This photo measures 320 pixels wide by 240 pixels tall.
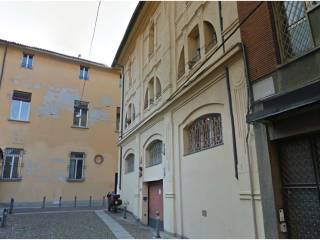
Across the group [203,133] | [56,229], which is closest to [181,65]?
[203,133]

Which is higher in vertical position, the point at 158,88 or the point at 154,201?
the point at 158,88

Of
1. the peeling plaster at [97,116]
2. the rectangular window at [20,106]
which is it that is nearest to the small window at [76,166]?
the peeling plaster at [97,116]

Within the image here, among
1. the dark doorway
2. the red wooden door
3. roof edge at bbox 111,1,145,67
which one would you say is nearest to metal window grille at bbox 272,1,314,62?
the dark doorway

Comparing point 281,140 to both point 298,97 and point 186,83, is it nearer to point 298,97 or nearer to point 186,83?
point 298,97

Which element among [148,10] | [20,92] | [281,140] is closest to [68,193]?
[20,92]

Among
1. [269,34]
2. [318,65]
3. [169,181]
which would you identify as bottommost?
[169,181]

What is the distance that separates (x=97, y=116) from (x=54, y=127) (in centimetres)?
343

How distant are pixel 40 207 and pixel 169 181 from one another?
12.1m

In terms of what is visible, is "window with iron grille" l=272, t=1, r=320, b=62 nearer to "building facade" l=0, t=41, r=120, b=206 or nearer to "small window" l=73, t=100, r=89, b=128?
"building facade" l=0, t=41, r=120, b=206

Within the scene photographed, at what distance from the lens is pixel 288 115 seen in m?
4.75

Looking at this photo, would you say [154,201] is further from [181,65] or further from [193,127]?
[181,65]

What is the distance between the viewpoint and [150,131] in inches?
468

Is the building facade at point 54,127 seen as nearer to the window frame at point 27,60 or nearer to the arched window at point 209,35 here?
the window frame at point 27,60

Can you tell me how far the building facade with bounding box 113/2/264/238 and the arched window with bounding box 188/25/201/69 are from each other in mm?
34
